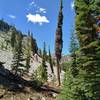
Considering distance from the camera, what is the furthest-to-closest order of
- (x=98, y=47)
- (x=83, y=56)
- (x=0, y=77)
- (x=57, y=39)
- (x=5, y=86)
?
(x=57, y=39)
(x=0, y=77)
(x=5, y=86)
(x=83, y=56)
(x=98, y=47)

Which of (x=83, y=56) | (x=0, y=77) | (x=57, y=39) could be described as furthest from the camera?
(x=57, y=39)

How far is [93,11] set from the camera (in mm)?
33344

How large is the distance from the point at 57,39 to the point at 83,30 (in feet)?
76.2

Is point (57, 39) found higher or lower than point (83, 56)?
higher

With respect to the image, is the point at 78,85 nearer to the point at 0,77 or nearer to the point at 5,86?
the point at 5,86

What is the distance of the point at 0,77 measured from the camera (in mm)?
42844

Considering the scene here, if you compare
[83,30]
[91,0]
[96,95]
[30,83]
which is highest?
[91,0]

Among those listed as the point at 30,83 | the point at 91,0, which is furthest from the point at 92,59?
the point at 30,83

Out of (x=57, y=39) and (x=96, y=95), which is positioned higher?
(x=57, y=39)

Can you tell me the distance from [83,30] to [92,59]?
3.24 meters

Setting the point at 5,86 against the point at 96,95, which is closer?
the point at 96,95

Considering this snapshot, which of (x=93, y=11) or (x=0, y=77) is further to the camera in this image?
(x=0, y=77)

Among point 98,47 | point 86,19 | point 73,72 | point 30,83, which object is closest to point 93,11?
point 86,19

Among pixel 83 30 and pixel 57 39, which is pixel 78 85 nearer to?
pixel 83 30
